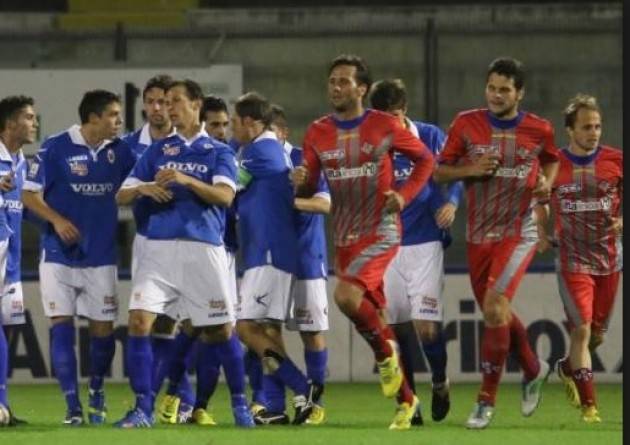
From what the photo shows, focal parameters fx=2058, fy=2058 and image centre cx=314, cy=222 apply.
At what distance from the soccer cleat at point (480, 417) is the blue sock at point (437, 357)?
939 millimetres

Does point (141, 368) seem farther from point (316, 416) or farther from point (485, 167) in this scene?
point (485, 167)

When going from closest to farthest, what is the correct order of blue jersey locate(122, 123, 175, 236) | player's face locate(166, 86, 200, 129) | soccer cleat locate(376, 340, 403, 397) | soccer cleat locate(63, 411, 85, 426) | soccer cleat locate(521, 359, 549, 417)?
soccer cleat locate(376, 340, 403, 397)
player's face locate(166, 86, 200, 129)
blue jersey locate(122, 123, 175, 236)
soccer cleat locate(63, 411, 85, 426)
soccer cleat locate(521, 359, 549, 417)

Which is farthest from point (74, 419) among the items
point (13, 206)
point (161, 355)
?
point (13, 206)

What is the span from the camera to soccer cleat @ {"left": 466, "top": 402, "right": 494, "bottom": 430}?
1116 cm

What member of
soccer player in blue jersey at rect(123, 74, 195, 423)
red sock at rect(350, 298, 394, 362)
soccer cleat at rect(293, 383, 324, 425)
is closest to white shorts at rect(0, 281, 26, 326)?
soccer player in blue jersey at rect(123, 74, 195, 423)

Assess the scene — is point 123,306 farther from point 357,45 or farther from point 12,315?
point 12,315

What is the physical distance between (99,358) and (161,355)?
67 centimetres

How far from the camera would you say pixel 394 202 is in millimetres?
11039

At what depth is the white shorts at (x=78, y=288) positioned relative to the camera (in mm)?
11859

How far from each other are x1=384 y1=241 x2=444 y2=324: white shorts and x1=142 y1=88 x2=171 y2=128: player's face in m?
1.62

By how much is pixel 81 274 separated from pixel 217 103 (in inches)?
63.1

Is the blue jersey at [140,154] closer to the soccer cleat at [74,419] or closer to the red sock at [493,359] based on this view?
the soccer cleat at [74,419]

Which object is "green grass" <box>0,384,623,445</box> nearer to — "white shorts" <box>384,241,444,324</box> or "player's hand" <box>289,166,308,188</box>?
"white shorts" <box>384,241,444,324</box>

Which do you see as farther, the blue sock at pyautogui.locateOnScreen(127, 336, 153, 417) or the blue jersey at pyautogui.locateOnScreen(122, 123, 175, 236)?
the blue jersey at pyautogui.locateOnScreen(122, 123, 175, 236)
